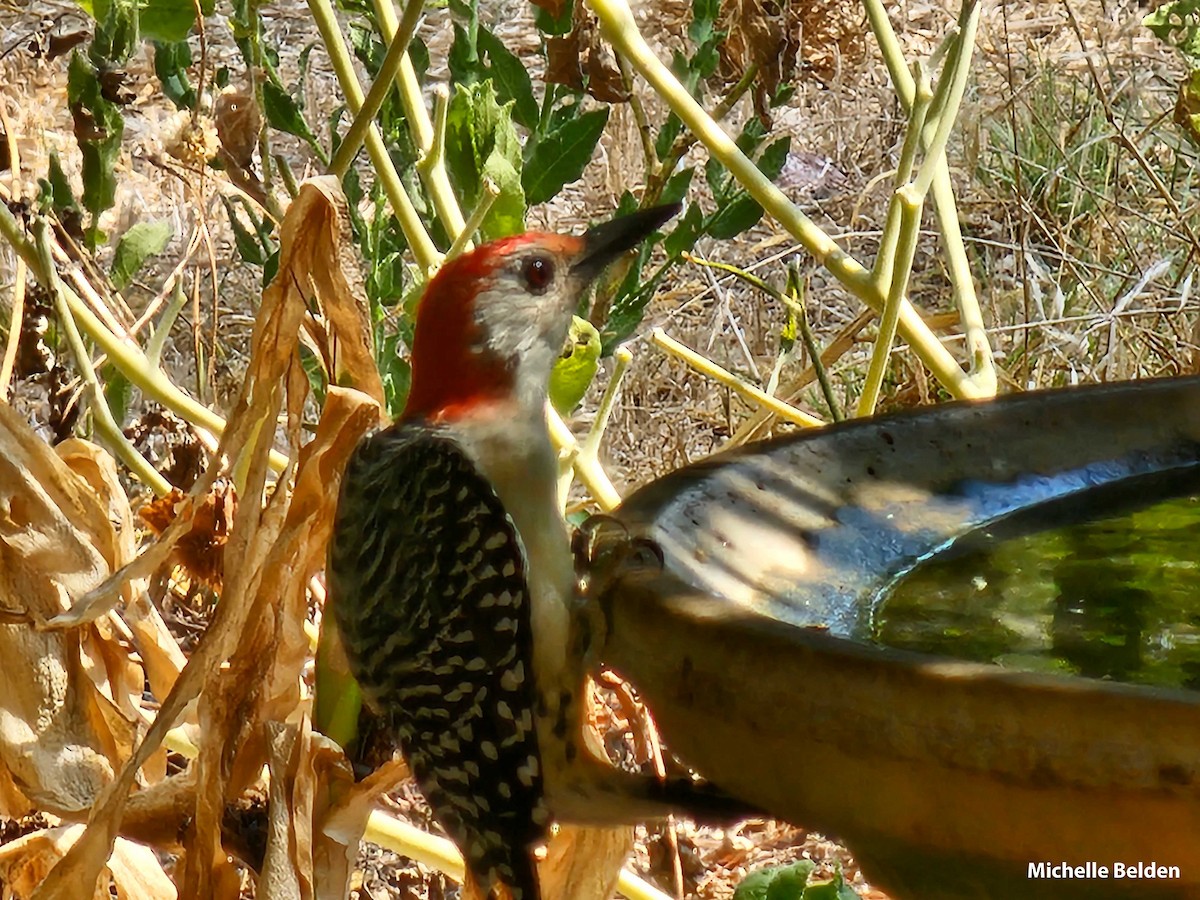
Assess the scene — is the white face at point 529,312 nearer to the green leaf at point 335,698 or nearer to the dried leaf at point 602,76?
the green leaf at point 335,698

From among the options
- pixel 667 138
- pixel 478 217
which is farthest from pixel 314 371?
pixel 667 138

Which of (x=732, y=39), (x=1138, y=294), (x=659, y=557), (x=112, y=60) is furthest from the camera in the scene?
(x=1138, y=294)

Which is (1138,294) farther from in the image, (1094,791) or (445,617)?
(1094,791)

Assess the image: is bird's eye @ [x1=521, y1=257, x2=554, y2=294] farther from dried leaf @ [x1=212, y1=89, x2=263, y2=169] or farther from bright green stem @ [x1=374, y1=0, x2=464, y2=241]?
dried leaf @ [x1=212, y1=89, x2=263, y2=169]

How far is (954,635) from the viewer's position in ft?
5.39

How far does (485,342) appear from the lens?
2.31 m

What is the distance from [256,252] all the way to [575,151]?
2.52 ft

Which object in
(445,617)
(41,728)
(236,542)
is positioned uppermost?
(236,542)

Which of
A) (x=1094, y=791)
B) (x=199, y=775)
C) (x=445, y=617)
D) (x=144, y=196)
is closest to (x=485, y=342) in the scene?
(x=445, y=617)

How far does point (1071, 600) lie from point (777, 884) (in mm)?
618

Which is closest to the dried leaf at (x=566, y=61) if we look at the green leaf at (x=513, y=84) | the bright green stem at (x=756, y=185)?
the green leaf at (x=513, y=84)

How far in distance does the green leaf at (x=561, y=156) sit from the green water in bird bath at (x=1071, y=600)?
1.30 m

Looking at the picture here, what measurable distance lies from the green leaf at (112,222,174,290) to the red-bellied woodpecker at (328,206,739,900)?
3.30 ft

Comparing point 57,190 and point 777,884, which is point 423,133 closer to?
point 57,190
